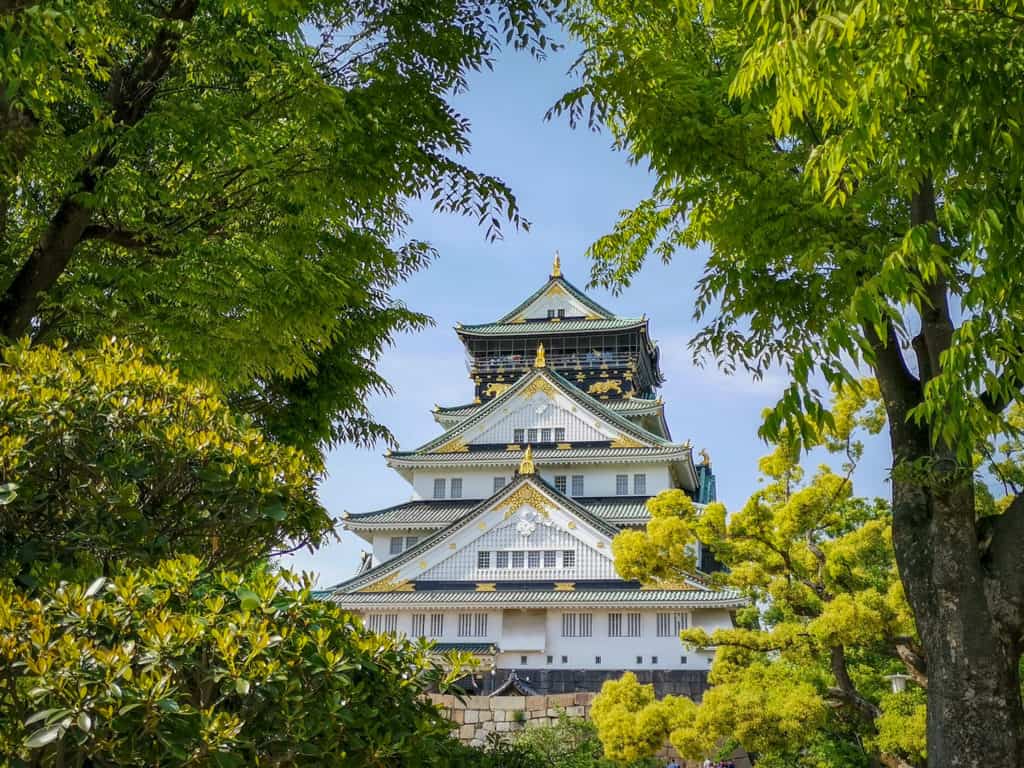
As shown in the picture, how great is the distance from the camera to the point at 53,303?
8406mm

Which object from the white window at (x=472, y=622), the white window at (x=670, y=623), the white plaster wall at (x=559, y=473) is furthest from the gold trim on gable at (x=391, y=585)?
the white window at (x=670, y=623)

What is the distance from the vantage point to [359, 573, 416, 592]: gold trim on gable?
28922mm

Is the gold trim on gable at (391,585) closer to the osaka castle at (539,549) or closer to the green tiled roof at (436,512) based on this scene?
A: the osaka castle at (539,549)

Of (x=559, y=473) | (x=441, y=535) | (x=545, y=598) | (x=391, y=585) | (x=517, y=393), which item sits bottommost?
(x=545, y=598)

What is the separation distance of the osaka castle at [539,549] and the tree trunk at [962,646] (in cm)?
1886

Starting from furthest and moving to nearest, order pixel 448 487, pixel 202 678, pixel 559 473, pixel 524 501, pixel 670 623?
pixel 448 487, pixel 559 473, pixel 524 501, pixel 670 623, pixel 202 678

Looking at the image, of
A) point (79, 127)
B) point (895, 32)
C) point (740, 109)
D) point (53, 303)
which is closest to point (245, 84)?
point (79, 127)

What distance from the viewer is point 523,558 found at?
28922 millimetres

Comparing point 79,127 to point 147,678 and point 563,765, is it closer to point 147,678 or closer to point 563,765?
point 147,678

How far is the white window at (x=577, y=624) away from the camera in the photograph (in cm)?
2820

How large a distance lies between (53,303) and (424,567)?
21.7 meters

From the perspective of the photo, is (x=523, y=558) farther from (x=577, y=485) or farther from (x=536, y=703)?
(x=536, y=703)

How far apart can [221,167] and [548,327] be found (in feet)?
98.9

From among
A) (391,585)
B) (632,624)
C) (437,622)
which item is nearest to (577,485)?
(632,624)
